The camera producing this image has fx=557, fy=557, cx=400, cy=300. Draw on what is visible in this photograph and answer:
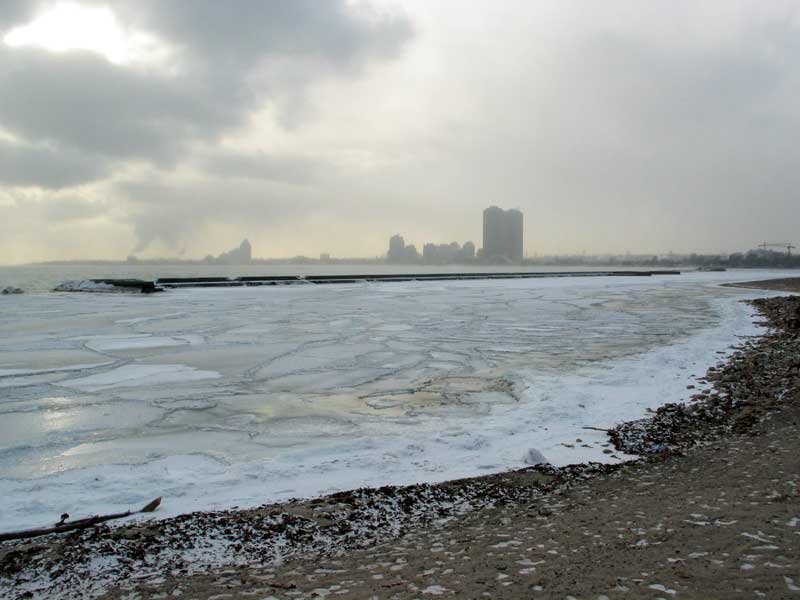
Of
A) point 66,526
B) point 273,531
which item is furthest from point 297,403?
point 66,526

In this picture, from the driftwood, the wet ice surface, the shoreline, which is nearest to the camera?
the shoreline

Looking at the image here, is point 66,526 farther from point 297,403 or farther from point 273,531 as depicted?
point 297,403

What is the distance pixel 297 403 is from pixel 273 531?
3.57 metres

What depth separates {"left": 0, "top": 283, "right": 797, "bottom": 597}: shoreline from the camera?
333cm

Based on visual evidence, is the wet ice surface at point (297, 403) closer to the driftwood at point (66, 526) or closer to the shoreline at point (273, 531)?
the driftwood at point (66, 526)

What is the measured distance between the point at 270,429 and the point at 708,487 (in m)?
4.32

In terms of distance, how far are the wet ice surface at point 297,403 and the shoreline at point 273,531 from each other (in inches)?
11.5

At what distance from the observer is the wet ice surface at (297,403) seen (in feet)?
16.0

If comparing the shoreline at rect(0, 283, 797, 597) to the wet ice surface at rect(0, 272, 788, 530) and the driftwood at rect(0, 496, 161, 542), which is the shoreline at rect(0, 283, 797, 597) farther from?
the wet ice surface at rect(0, 272, 788, 530)

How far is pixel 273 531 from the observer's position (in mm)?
3881

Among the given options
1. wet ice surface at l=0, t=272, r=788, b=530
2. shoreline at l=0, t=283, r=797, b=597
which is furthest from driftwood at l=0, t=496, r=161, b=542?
wet ice surface at l=0, t=272, r=788, b=530

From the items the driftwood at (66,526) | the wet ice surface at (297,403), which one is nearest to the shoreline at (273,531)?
the driftwood at (66,526)

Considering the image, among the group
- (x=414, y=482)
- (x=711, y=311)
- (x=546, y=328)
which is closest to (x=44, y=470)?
(x=414, y=482)

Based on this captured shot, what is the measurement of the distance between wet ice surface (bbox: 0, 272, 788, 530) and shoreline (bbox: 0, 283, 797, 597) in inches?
11.5
